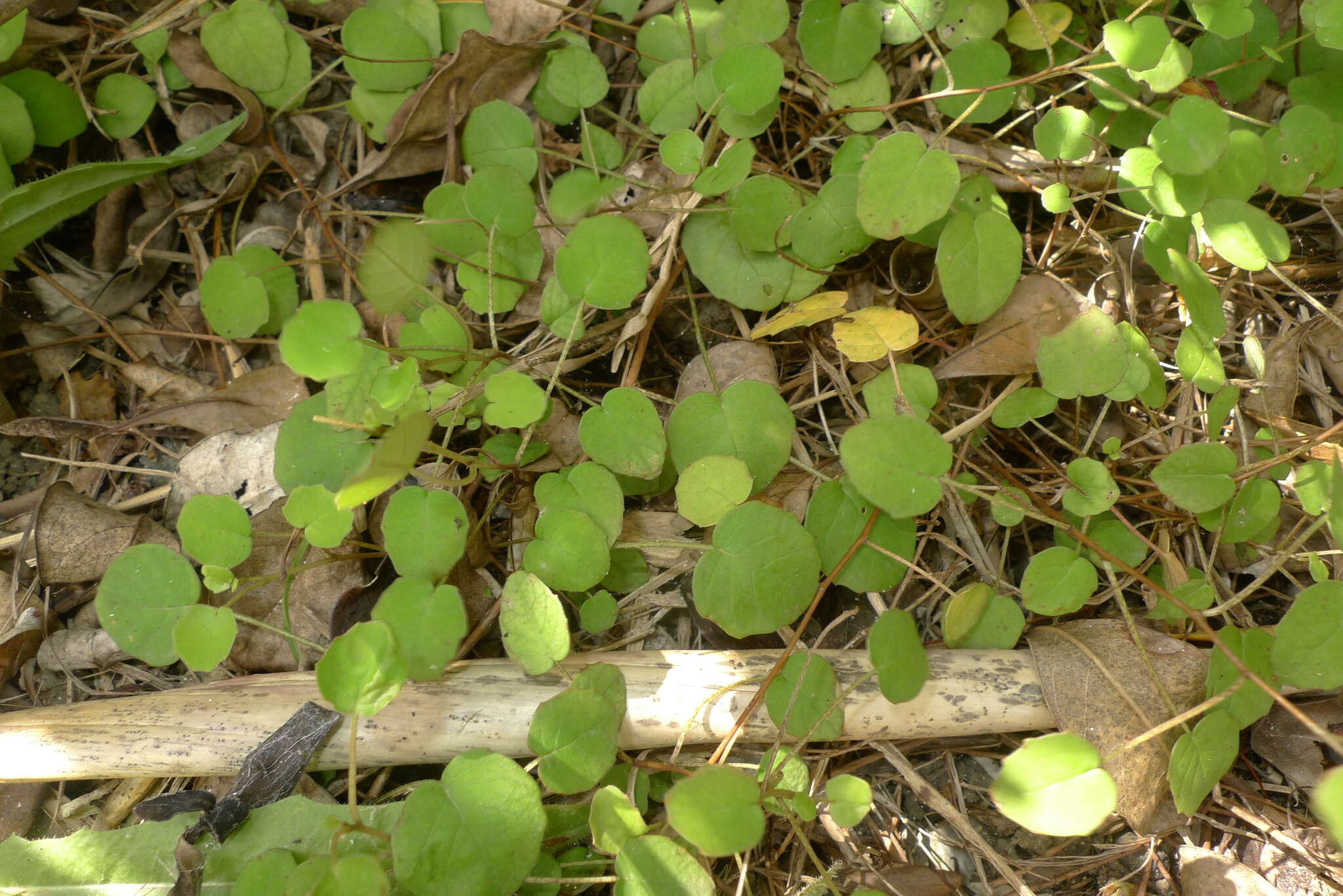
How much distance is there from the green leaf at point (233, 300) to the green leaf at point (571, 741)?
1.20 metres

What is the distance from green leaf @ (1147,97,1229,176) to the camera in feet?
5.39

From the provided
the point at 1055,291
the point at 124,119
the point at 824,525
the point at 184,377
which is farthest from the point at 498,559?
the point at 124,119

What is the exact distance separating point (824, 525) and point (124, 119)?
6.56 ft

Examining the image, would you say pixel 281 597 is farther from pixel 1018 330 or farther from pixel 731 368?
pixel 1018 330

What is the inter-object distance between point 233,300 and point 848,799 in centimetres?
172

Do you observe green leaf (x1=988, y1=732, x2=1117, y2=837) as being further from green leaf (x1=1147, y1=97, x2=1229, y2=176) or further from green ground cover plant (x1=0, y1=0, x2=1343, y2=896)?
green leaf (x1=1147, y1=97, x2=1229, y2=176)

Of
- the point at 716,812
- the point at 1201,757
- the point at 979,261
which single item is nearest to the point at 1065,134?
the point at 979,261

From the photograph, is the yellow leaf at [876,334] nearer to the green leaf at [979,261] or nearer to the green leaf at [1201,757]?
the green leaf at [979,261]

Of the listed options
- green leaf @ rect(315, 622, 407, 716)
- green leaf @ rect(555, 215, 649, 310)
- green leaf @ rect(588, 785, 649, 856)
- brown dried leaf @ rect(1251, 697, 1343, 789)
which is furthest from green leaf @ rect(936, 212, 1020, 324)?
green leaf @ rect(315, 622, 407, 716)

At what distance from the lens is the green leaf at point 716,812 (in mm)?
1264

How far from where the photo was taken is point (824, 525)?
1674 mm

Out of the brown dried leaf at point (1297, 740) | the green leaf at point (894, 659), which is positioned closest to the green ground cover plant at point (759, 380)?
the green leaf at point (894, 659)

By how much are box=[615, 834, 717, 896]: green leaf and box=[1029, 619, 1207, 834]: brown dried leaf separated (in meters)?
0.73

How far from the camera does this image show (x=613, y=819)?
56.4 inches
